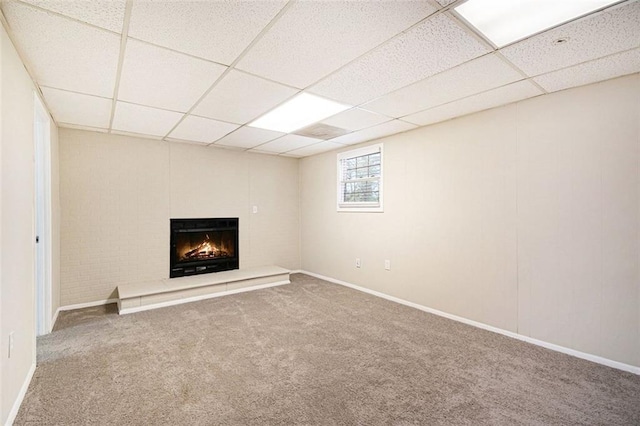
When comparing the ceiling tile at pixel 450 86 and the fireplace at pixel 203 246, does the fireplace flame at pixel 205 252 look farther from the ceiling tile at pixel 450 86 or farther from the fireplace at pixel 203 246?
the ceiling tile at pixel 450 86

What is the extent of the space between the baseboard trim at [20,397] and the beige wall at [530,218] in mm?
3771

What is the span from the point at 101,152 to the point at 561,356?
18.8ft

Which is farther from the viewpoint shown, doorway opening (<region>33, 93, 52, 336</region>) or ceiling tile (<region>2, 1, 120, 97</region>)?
doorway opening (<region>33, 93, 52, 336</region>)

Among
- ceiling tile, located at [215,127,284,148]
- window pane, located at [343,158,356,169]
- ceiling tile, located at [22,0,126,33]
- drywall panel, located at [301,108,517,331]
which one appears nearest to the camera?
ceiling tile, located at [22,0,126,33]

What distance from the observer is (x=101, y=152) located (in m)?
4.09

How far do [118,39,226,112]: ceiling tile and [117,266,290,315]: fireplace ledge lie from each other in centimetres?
238

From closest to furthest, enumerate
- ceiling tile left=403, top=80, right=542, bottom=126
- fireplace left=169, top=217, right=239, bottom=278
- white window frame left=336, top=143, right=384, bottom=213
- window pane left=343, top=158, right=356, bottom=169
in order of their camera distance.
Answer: ceiling tile left=403, top=80, right=542, bottom=126, white window frame left=336, top=143, right=384, bottom=213, fireplace left=169, top=217, right=239, bottom=278, window pane left=343, top=158, right=356, bottom=169

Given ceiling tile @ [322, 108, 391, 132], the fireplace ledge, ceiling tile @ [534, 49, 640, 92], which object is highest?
ceiling tile @ [322, 108, 391, 132]

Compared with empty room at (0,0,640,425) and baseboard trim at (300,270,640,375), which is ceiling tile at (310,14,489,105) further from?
baseboard trim at (300,270,640,375)

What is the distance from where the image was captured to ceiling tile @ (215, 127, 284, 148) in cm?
402

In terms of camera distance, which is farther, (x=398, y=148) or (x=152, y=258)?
(x=152, y=258)

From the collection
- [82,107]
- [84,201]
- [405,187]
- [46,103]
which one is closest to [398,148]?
[405,187]

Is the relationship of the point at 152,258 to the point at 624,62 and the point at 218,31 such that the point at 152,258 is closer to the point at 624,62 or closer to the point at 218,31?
the point at 218,31

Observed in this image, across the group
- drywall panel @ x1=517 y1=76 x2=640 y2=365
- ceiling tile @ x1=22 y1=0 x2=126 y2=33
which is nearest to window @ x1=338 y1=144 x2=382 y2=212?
drywall panel @ x1=517 y1=76 x2=640 y2=365
